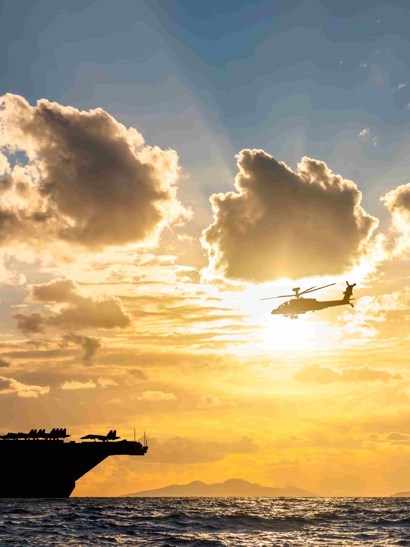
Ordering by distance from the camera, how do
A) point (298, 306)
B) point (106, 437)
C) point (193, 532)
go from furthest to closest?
point (106, 437) → point (298, 306) → point (193, 532)

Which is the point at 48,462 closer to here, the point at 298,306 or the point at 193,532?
the point at 298,306

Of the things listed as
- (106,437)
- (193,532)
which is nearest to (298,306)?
(193,532)

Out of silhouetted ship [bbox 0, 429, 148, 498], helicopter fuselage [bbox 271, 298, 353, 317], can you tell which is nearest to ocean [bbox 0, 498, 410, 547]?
helicopter fuselage [bbox 271, 298, 353, 317]

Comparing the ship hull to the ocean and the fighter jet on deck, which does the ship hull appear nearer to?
the fighter jet on deck

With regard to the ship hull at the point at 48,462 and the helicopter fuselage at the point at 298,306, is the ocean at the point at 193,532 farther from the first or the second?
the ship hull at the point at 48,462

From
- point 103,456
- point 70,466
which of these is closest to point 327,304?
point 103,456

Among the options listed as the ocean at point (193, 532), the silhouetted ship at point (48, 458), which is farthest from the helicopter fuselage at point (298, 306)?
the silhouetted ship at point (48, 458)

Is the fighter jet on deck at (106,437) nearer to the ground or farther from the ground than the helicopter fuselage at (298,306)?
nearer to the ground

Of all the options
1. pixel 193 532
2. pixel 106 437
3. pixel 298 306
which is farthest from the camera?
pixel 106 437
